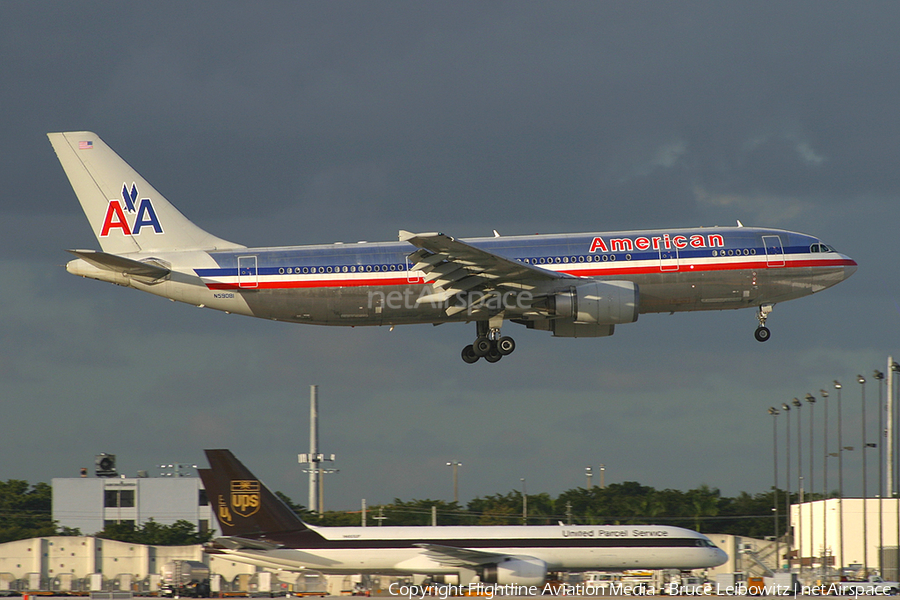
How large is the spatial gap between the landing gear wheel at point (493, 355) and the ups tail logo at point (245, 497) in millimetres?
12001

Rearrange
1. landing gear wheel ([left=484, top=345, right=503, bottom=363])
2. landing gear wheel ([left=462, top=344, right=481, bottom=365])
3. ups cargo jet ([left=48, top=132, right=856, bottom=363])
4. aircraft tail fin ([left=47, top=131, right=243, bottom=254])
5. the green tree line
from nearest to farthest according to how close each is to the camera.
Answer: ups cargo jet ([left=48, top=132, right=856, bottom=363]) < landing gear wheel ([left=484, top=345, right=503, bottom=363]) < aircraft tail fin ([left=47, top=131, right=243, bottom=254]) < landing gear wheel ([left=462, top=344, right=481, bottom=365]) < the green tree line

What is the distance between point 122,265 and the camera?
4897 centimetres

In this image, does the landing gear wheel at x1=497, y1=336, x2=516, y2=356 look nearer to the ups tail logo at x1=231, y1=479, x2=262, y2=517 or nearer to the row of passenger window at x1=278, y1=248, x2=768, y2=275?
the row of passenger window at x1=278, y1=248, x2=768, y2=275

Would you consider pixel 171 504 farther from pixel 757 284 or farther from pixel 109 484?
pixel 757 284

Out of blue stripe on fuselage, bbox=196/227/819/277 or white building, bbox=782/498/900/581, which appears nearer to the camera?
blue stripe on fuselage, bbox=196/227/819/277

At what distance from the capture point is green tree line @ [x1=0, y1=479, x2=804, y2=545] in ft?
337

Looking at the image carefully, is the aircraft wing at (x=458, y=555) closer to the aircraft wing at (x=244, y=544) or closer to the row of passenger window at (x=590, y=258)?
the aircraft wing at (x=244, y=544)

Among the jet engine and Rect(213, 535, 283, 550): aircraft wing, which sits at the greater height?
the jet engine

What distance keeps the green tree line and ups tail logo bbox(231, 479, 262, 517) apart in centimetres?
4596

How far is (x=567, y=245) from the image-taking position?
5038 centimetres

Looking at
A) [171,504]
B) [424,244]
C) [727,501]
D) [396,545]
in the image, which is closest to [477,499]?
[727,501]

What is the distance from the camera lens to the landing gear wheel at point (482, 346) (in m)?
52.1

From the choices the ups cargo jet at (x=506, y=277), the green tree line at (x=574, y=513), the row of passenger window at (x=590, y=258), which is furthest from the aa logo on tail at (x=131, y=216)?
the green tree line at (x=574, y=513)

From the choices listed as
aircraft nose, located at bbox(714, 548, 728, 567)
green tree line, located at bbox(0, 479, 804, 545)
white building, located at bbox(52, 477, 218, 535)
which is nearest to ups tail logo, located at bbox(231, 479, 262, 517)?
aircraft nose, located at bbox(714, 548, 728, 567)
